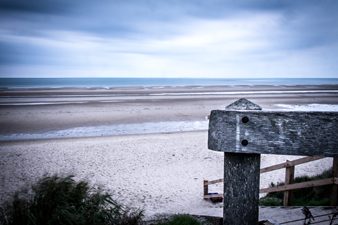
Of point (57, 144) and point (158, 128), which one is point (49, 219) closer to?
point (57, 144)

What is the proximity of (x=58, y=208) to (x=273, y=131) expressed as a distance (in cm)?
295

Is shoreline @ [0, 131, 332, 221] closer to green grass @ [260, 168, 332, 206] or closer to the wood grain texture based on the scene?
green grass @ [260, 168, 332, 206]

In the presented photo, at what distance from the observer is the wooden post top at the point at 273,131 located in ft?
4.41

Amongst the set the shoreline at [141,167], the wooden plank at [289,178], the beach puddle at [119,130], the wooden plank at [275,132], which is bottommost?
the shoreline at [141,167]

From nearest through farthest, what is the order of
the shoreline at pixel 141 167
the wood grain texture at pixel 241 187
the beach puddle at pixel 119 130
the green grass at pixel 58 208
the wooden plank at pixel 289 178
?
1. the wood grain texture at pixel 241 187
2. the green grass at pixel 58 208
3. the wooden plank at pixel 289 178
4. the shoreline at pixel 141 167
5. the beach puddle at pixel 119 130

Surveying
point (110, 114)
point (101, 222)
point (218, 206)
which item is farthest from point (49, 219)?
→ point (110, 114)

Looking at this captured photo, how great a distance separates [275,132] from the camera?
55.9 inches

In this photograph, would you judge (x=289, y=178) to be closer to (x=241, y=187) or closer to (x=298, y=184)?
(x=298, y=184)

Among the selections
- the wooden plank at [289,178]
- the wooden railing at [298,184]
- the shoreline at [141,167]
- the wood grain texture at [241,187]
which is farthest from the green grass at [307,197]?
the wood grain texture at [241,187]

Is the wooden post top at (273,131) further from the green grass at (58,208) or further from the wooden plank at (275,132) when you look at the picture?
the green grass at (58,208)

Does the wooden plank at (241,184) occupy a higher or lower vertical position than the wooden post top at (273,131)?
lower

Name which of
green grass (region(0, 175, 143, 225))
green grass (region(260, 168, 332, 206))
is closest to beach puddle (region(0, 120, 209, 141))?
green grass (region(260, 168, 332, 206))

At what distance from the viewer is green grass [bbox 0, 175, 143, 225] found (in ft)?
9.60

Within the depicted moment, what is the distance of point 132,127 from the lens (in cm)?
1573
